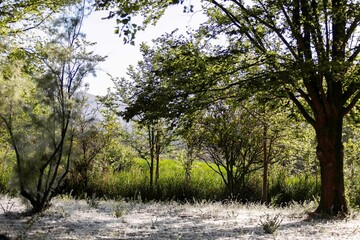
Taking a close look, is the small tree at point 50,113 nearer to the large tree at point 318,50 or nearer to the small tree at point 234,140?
the large tree at point 318,50

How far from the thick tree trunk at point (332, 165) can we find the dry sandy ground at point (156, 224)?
0.36 metres

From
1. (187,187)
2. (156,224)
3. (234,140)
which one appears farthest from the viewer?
(187,187)

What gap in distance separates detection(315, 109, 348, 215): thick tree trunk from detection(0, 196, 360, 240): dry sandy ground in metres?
0.36

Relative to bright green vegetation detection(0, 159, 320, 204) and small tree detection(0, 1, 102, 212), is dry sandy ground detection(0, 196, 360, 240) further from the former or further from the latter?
bright green vegetation detection(0, 159, 320, 204)

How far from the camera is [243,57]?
729 cm

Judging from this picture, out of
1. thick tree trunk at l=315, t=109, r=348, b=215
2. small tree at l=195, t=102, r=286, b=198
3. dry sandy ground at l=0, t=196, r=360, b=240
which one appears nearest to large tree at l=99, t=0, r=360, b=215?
thick tree trunk at l=315, t=109, r=348, b=215

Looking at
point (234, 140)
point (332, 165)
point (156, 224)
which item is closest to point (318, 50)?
point (332, 165)

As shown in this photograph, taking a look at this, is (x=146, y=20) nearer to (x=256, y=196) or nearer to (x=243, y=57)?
(x=243, y=57)

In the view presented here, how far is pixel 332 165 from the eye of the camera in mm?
6941

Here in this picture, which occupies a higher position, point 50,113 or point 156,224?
point 50,113

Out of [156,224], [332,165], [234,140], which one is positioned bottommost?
[156,224]

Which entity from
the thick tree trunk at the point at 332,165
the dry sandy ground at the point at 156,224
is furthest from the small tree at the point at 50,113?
the thick tree trunk at the point at 332,165

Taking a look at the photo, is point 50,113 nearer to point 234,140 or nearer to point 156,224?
point 156,224

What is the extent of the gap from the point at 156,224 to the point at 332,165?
3.49 meters
